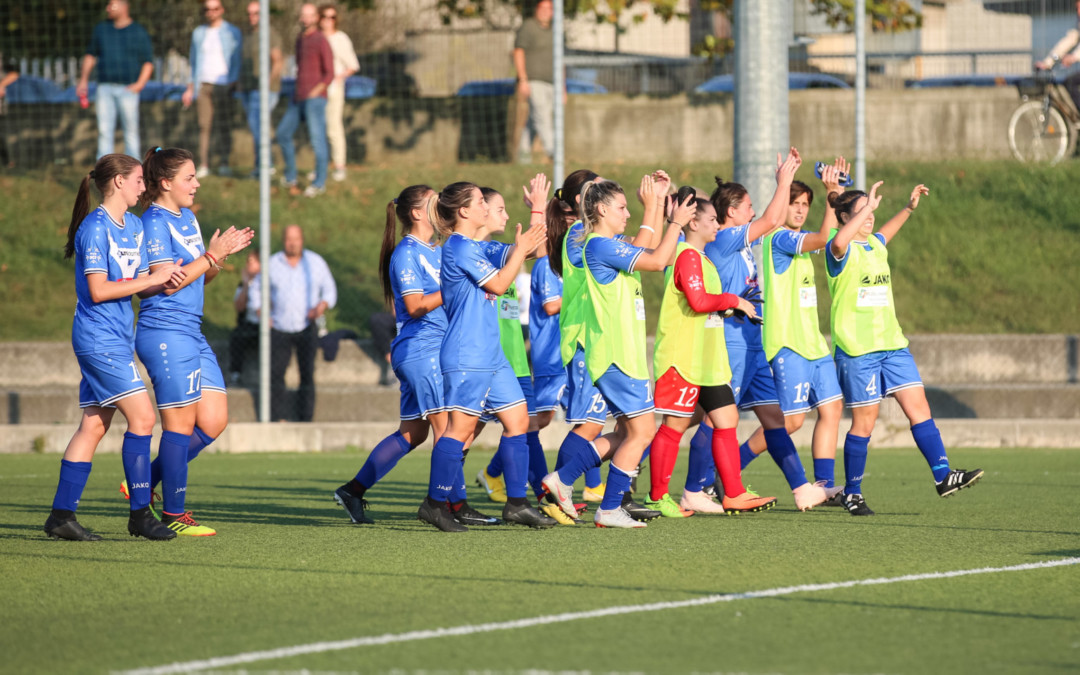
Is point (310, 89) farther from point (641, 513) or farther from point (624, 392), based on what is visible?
point (624, 392)

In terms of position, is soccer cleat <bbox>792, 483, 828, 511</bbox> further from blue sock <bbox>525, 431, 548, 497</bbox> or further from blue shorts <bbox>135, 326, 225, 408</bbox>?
blue shorts <bbox>135, 326, 225, 408</bbox>

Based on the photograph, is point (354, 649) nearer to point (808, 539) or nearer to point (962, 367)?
point (808, 539)

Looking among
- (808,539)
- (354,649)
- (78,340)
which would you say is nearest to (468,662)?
(354,649)

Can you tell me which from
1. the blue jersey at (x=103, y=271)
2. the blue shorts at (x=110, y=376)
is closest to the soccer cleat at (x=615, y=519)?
the blue shorts at (x=110, y=376)

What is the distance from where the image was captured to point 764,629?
183 inches

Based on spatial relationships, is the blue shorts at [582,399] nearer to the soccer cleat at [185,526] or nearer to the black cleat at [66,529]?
the soccer cleat at [185,526]

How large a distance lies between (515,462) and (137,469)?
6.27 feet

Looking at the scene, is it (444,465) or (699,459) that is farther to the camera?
(699,459)

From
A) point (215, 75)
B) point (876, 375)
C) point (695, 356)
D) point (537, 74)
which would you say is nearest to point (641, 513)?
point (695, 356)

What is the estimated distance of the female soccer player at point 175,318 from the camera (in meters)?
7.07

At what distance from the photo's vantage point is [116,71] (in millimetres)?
14898

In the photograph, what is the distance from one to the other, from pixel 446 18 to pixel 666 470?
10.8 meters

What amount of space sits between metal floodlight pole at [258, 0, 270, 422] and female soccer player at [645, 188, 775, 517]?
579cm

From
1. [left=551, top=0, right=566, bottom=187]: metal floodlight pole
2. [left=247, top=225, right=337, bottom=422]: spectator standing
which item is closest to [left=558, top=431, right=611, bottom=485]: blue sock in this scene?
[left=551, top=0, right=566, bottom=187]: metal floodlight pole
